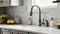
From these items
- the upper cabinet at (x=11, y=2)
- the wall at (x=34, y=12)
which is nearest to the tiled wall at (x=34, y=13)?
the wall at (x=34, y=12)

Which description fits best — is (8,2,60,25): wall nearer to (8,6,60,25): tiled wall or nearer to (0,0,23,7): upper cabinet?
(8,6,60,25): tiled wall

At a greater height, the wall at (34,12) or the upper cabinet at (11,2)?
the upper cabinet at (11,2)

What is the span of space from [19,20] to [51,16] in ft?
3.60

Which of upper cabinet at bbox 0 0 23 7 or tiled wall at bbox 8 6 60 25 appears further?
upper cabinet at bbox 0 0 23 7

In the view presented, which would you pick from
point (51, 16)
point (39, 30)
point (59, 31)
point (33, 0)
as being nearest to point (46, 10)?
point (51, 16)

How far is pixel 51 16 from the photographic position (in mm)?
3537

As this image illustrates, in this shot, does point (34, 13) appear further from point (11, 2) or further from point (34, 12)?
point (11, 2)

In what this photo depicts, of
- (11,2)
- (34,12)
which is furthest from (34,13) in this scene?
(11,2)

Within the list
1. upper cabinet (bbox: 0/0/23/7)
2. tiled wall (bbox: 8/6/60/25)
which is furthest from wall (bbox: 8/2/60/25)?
upper cabinet (bbox: 0/0/23/7)

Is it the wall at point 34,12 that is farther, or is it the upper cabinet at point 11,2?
the upper cabinet at point 11,2

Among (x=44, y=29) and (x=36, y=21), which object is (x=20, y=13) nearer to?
(x=36, y=21)

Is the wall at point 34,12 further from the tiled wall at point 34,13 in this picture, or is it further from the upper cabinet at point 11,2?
the upper cabinet at point 11,2

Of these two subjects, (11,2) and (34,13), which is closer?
(34,13)

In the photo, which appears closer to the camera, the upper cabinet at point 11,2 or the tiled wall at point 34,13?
the tiled wall at point 34,13
